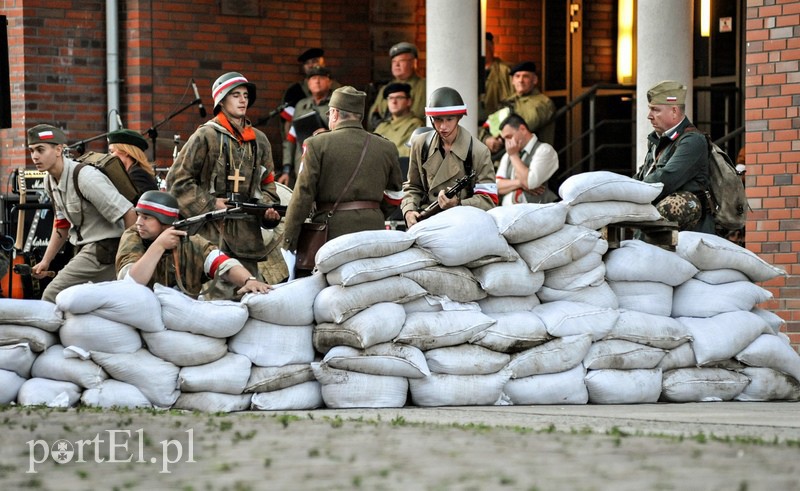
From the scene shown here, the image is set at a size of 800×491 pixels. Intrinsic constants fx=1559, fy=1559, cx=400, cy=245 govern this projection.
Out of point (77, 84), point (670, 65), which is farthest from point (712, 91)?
point (77, 84)

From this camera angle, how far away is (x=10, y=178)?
587 inches

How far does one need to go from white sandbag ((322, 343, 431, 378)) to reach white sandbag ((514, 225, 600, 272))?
0.93 meters

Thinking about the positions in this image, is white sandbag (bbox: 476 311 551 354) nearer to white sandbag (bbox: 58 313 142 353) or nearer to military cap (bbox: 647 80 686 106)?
military cap (bbox: 647 80 686 106)

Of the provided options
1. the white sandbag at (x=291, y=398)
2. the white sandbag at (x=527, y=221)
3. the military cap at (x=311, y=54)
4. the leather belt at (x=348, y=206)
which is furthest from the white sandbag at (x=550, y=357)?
the military cap at (x=311, y=54)

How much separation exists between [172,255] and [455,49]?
5.95 m

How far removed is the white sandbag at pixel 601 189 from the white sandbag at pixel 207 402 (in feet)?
7.48

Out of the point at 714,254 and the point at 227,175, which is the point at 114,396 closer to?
the point at 227,175

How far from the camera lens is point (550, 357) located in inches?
338

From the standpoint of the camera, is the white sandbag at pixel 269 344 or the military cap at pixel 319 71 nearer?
the white sandbag at pixel 269 344

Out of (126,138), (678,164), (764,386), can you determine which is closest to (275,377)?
(678,164)

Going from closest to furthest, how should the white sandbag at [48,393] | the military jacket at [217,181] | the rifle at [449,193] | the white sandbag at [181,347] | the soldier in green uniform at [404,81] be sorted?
the white sandbag at [48,393] < the white sandbag at [181,347] < the military jacket at [217,181] < the rifle at [449,193] < the soldier in green uniform at [404,81]

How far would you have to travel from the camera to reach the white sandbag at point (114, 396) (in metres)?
7.82

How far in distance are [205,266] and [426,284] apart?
1222 mm

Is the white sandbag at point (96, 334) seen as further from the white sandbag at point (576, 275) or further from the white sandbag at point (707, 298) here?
the white sandbag at point (707, 298)
